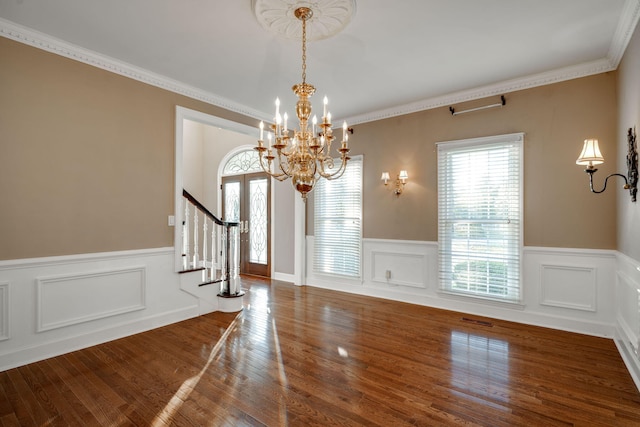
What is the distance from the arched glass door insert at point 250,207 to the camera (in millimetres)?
6664

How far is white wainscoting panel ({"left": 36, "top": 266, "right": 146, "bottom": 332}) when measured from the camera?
2957mm

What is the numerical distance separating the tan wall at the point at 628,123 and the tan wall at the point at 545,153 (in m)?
0.20

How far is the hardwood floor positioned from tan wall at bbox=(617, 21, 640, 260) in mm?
1113

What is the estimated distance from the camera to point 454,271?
4.37m

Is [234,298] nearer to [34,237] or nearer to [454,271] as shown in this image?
[34,237]

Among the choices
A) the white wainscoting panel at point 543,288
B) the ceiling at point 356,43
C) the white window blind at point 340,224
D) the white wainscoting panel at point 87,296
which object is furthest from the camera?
the white window blind at point 340,224

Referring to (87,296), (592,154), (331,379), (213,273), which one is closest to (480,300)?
(592,154)

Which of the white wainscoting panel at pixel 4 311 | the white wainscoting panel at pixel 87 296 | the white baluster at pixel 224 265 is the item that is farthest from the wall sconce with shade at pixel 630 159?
the white wainscoting panel at pixel 4 311

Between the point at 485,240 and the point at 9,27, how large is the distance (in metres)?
5.43

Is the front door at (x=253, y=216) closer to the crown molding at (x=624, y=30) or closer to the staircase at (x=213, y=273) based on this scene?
the staircase at (x=213, y=273)

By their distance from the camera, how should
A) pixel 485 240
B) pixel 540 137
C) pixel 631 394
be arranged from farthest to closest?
pixel 485 240
pixel 540 137
pixel 631 394

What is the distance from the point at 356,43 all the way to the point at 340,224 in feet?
10.1

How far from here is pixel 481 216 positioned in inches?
163

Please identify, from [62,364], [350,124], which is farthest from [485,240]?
[62,364]
